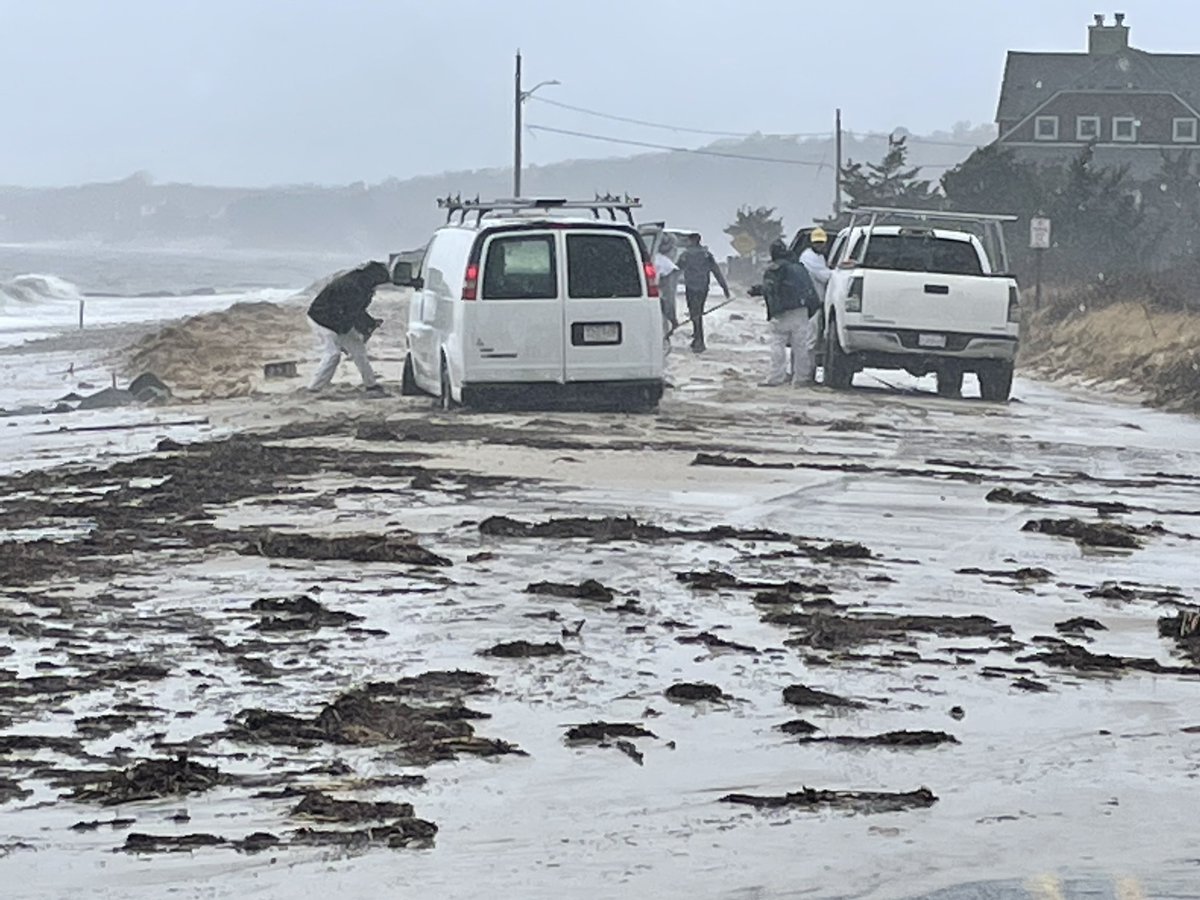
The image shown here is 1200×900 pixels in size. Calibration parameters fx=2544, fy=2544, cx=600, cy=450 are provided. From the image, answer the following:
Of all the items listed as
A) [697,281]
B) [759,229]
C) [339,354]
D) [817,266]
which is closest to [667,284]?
[697,281]

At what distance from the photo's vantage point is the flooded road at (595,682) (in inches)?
255

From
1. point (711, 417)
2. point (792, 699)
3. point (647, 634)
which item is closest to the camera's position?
point (792, 699)

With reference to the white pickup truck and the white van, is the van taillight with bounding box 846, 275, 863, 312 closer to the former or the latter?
the white pickup truck

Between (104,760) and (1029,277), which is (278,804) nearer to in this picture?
(104,760)

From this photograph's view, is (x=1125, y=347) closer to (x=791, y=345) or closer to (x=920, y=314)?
(x=791, y=345)

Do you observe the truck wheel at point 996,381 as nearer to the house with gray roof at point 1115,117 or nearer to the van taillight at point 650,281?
the van taillight at point 650,281

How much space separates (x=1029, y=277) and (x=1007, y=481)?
135 feet

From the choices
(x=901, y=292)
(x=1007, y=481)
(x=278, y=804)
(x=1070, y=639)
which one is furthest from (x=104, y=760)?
(x=901, y=292)

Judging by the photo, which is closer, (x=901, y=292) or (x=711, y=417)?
(x=711, y=417)

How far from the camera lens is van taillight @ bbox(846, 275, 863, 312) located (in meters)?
26.2

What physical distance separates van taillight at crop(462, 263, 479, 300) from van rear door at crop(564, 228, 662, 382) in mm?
773

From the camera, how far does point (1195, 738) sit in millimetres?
8086

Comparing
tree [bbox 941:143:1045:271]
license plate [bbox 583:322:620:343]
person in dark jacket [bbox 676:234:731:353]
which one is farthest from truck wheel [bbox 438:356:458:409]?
tree [bbox 941:143:1045:271]

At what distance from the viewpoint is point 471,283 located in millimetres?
21281
